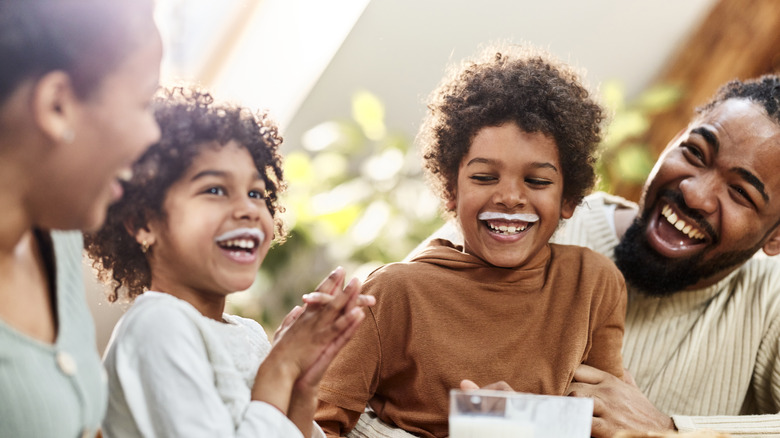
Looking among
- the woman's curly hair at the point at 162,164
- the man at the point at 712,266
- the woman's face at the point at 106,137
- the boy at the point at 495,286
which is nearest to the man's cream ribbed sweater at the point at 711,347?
the man at the point at 712,266

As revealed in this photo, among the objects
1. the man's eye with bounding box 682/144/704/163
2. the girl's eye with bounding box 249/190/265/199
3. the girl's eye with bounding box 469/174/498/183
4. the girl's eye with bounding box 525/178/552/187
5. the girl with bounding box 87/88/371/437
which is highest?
A: the man's eye with bounding box 682/144/704/163

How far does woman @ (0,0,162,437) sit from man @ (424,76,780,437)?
49.3 inches

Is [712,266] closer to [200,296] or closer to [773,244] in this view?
[773,244]

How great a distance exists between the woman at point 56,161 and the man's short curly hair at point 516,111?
751 mm

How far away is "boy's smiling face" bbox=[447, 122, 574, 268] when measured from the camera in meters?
1.44

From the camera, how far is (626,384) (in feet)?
5.17

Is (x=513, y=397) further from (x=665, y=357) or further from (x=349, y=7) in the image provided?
(x=349, y=7)

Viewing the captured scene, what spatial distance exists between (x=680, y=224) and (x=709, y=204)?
96mm

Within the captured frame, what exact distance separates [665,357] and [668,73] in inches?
72.1

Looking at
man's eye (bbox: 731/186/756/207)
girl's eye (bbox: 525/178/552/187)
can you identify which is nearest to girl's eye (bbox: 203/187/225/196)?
girl's eye (bbox: 525/178/552/187)

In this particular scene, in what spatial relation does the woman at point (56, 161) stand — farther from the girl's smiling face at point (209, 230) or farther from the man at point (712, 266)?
the man at point (712, 266)

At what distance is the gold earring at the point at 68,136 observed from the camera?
796mm

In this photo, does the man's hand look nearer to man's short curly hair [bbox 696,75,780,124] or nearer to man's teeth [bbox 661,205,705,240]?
man's teeth [bbox 661,205,705,240]

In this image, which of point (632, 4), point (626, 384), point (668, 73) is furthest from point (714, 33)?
point (626, 384)
